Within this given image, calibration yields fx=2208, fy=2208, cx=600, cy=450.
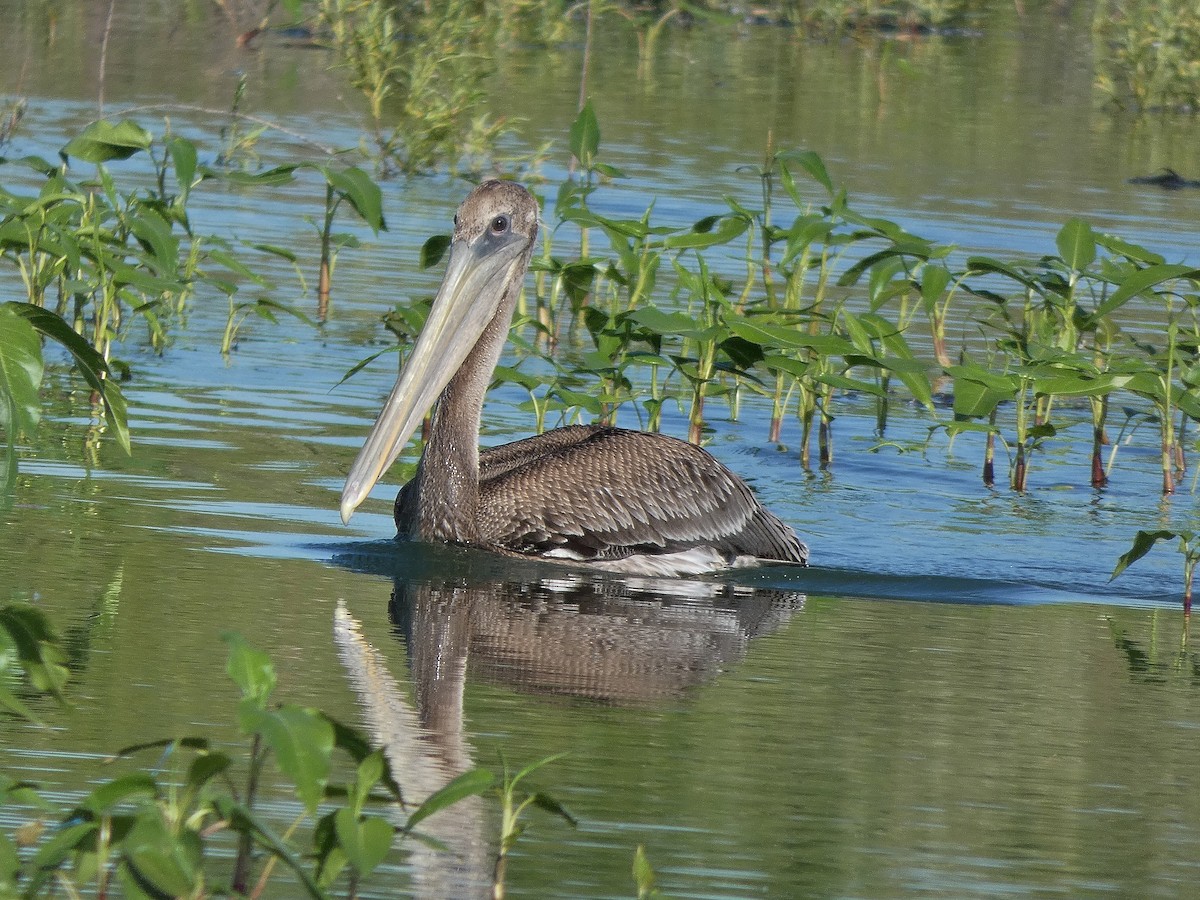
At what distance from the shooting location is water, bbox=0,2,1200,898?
4090 millimetres

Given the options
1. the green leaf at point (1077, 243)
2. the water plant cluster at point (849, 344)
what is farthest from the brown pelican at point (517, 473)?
the green leaf at point (1077, 243)

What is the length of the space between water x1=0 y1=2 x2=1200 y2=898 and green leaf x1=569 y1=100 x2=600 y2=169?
1.10 metres

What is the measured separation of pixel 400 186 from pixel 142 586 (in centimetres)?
862

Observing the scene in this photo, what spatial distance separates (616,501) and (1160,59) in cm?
1363

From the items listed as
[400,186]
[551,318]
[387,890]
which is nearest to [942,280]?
[551,318]

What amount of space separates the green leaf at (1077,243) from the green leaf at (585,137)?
1.96 m

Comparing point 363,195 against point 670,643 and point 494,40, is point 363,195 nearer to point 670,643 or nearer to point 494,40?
point 670,643

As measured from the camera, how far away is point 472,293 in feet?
23.1

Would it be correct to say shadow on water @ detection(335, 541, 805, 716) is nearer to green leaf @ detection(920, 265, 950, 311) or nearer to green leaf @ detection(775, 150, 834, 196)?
green leaf @ detection(920, 265, 950, 311)

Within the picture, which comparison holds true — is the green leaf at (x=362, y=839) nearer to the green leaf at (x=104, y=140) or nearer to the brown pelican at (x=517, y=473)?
the brown pelican at (x=517, y=473)

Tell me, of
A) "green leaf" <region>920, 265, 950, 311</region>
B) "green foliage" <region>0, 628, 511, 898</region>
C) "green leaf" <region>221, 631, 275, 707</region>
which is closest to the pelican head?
"green leaf" <region>920, 265, 950, 311</region>

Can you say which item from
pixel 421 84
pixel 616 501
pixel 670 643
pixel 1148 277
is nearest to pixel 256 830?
pixel 670 643

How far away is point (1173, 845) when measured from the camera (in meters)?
4.23

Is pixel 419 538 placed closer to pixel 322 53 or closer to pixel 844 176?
pixel 844 176
